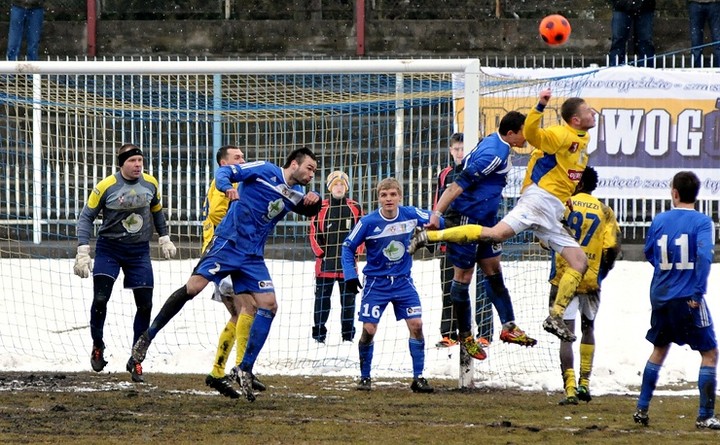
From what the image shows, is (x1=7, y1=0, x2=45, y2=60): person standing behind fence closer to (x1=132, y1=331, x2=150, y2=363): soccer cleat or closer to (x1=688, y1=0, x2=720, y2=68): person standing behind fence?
(x1=688, y1=0, x2=720, y2=68): person standing behind fence

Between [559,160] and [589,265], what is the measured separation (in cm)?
91

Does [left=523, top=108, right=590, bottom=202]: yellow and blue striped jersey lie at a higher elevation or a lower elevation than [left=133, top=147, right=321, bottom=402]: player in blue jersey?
higher

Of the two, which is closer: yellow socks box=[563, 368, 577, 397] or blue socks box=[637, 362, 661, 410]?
blue socks box=[637, 362, 661, 410]

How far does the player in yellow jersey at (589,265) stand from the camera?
10156 millimetres

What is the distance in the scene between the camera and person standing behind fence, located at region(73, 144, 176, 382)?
37.2 feet

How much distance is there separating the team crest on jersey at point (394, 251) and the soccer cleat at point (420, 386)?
3.45 feet

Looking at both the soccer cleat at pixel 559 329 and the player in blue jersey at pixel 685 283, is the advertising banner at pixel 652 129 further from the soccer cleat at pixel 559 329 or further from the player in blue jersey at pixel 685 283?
the player in blue jersey at pixel 685 283

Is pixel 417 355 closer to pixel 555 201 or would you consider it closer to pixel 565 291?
pixel 565 291

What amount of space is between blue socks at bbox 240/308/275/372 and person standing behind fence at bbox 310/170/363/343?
306cm

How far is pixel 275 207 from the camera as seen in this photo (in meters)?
9.96

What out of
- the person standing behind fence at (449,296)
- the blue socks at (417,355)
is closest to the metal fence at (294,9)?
the person standing behind fence at (449,296)

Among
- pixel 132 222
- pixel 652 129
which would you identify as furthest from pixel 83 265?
pixel 652 129

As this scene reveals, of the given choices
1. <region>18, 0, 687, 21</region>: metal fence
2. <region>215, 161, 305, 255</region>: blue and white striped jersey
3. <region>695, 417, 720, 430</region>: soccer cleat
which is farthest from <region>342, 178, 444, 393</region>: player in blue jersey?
<region>18, 0, 687, 21</region>: metal fence

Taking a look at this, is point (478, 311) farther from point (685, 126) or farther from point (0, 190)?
point (0, 190)
